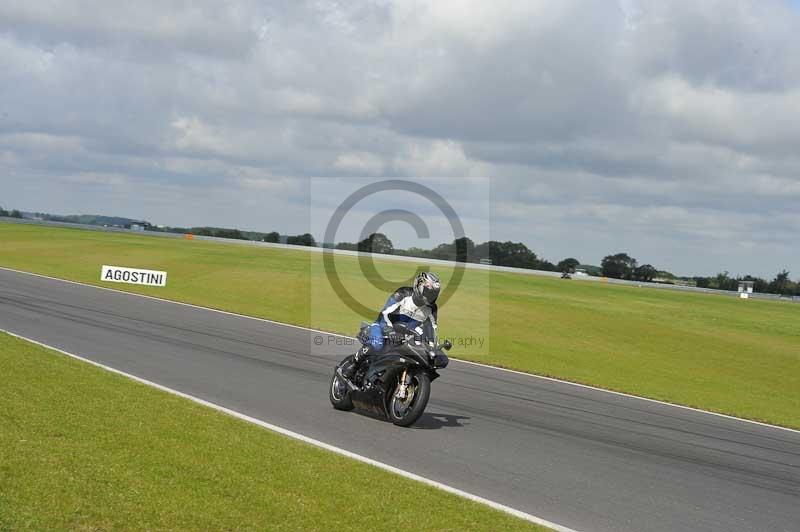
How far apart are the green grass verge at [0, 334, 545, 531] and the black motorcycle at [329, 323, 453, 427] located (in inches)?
86.1

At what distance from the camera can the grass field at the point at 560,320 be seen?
21.2 metres

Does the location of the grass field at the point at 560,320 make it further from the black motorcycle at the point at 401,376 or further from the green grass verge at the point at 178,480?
the green grass verge at the point at 178,480

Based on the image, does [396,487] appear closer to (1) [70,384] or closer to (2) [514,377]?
(1) [70,384]

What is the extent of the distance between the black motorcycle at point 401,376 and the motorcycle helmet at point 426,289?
36cm

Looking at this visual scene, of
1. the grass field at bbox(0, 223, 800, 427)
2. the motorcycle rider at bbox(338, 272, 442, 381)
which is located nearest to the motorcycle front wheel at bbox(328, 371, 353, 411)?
the motorcycle rider at bbox(338, 272, 442, 381)

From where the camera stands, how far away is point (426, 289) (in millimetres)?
11023

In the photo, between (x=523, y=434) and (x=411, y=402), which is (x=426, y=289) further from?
(x=523, y=434)

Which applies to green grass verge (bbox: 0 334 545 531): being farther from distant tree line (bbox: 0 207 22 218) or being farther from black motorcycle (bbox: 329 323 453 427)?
distant tree line (bbox: 0 207 22 218)

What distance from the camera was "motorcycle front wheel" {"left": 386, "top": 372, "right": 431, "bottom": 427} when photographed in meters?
10.7

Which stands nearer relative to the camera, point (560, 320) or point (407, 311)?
point (407, 311)

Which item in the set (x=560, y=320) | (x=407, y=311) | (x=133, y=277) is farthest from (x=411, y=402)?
(x=133, y=277)

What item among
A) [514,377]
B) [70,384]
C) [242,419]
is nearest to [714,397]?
[514,377]

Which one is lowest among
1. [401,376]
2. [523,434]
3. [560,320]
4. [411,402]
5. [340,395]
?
[560,320]

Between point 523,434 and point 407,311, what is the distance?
2.29m
